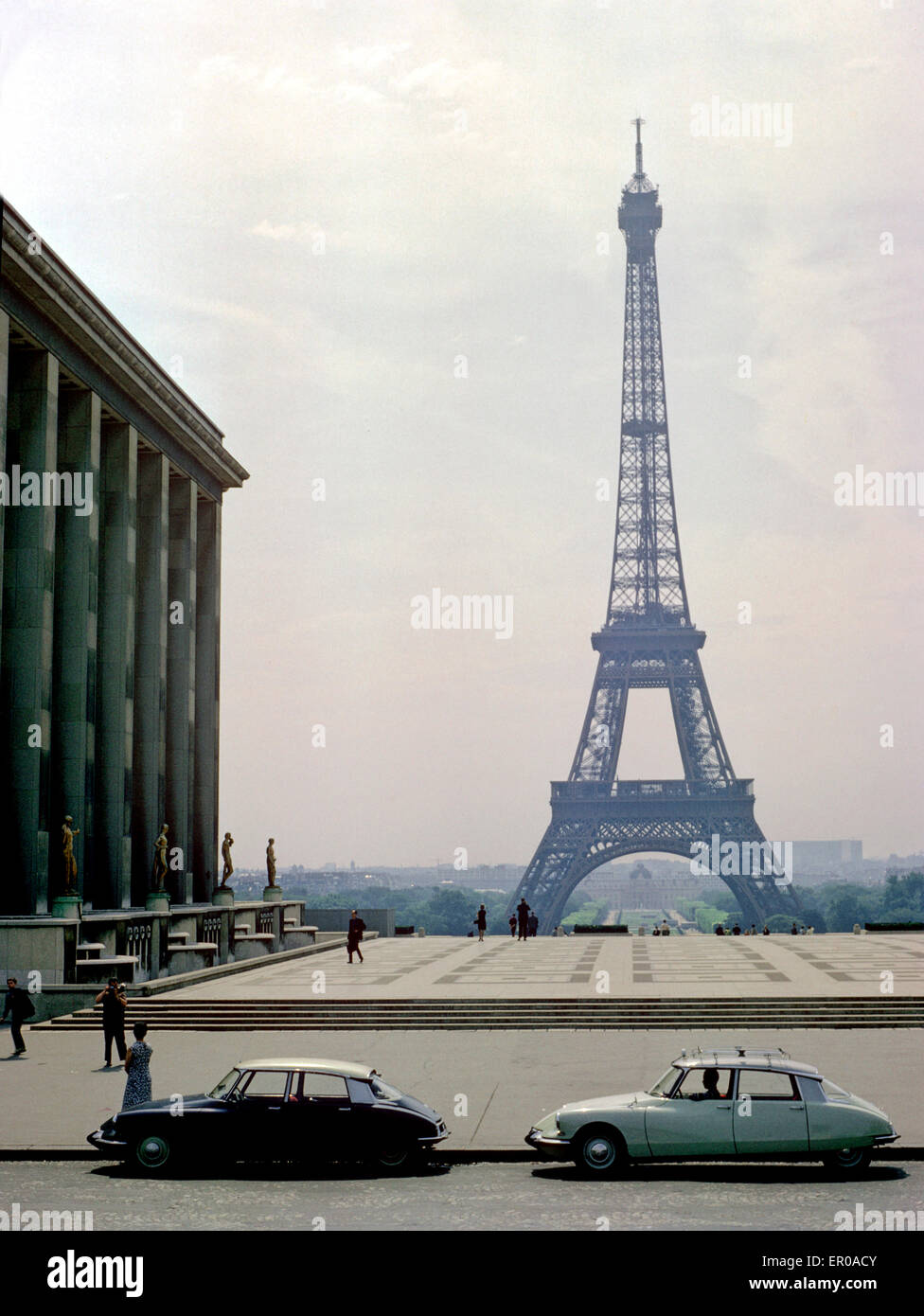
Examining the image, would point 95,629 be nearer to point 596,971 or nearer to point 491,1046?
point 596,971

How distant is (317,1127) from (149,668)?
37227 millimetres

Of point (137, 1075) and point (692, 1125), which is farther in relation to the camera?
point (137, 1075)

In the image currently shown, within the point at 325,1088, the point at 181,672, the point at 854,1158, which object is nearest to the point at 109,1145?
the point at 325,1088

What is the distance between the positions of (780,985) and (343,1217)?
23079 millimetres

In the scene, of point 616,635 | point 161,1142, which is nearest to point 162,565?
point 161,1142

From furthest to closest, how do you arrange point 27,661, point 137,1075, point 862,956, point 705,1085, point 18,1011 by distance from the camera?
1. point 862,956
2. point 27,661
3. point 18,1011
4. point 137,1075
5. point 705,1085

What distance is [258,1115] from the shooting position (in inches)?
707

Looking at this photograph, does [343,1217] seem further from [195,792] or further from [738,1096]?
[195,792]

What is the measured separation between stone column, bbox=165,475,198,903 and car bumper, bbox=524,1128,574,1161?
40.6m

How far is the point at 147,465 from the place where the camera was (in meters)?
54.3

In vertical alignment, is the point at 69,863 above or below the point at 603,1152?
above

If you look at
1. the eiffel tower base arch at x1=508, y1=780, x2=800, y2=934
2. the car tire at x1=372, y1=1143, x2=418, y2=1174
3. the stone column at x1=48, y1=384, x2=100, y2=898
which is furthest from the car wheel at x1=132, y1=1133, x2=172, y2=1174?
the eiffel tower base arch at x1=508, y1=780, x2=800, y2=934

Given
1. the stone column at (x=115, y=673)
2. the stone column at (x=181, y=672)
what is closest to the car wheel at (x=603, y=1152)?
the stone column at (x=115, y=673)

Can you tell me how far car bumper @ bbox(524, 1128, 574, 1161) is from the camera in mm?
17562
